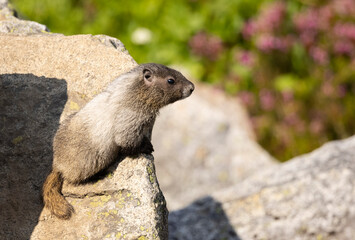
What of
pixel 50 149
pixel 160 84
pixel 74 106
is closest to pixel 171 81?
pixel 160 84

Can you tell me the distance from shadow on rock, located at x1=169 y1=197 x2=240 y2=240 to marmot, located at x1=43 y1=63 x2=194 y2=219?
173 centimetres

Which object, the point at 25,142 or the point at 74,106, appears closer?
the point at 25,142

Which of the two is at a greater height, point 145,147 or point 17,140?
point 17,140

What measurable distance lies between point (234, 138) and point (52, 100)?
4.25m

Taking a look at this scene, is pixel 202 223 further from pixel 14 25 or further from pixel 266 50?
pixel 266 50

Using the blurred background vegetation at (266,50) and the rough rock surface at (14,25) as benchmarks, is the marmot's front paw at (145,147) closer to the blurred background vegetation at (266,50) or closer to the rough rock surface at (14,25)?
the rough rock surface at (14,25)

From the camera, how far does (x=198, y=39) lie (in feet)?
33.8

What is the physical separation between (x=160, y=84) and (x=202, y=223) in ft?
7.02

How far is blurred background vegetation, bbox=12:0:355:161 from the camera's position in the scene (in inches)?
376

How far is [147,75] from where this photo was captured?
507 cm

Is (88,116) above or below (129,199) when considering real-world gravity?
above

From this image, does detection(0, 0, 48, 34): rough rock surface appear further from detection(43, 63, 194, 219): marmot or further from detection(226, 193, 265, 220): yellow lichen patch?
detection(226, 193, 265, 220): yellow lichen patch

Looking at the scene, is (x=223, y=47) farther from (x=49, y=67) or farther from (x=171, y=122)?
(x=49, y=67)

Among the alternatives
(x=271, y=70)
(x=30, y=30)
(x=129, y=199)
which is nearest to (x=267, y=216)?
(x=129, y=199)
